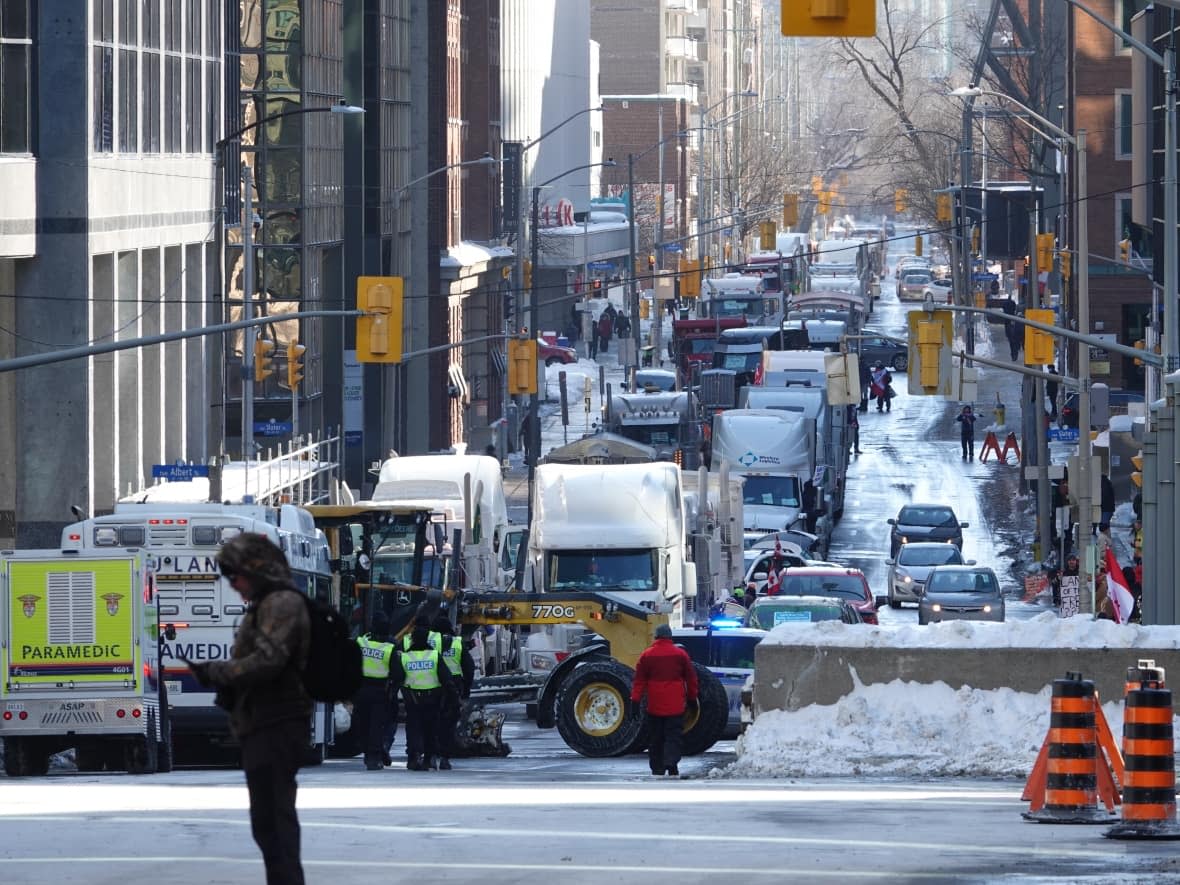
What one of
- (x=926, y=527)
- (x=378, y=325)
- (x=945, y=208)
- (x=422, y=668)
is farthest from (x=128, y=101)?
(x=945, y=208)

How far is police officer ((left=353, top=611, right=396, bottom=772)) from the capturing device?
67.9 feet

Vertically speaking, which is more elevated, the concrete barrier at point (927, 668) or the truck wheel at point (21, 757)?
the concrete barrier at point (927, 668)

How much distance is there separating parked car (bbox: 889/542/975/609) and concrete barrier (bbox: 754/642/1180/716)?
22.0m

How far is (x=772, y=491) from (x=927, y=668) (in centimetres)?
3005

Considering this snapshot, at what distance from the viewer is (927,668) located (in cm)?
1936

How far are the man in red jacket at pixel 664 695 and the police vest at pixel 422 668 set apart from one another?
1888 millimetres

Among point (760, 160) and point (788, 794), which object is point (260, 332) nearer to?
point (788, 794)

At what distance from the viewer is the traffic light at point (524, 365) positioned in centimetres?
4634

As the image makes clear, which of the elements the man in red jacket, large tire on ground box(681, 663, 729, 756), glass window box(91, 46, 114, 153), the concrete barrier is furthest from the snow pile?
glass window box(91, 46, 114, 153)

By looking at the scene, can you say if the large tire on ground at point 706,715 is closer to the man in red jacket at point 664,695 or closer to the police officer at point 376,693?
the man in red jacket at point 664,695

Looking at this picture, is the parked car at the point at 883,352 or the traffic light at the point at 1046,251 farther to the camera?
the parked car at the point at 883,352

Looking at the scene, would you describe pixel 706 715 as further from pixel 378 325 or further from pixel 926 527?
pixel 926 527

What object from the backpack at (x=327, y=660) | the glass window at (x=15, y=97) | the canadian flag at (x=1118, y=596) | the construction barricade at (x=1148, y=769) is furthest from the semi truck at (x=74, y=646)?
the glass window at (x=15, y=97)

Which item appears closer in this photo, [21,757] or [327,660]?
[327,660]
